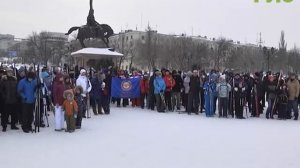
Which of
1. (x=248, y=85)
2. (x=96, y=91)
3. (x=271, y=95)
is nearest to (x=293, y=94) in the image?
(x=271, y=95)

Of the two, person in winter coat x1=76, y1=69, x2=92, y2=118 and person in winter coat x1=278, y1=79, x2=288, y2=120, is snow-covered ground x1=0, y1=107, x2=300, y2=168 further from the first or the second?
person in winter coat x1=278, y1=79, x2=288, y2=120

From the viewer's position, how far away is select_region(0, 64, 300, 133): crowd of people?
1322 cm

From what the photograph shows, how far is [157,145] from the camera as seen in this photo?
11125 mm

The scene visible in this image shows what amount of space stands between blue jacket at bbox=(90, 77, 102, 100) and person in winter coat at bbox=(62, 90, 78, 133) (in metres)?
4.10

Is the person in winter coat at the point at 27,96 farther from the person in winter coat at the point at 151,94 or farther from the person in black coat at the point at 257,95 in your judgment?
the person in black coat at the point at 257,95

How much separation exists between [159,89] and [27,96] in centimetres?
761

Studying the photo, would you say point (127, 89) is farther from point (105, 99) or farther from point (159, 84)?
point (105, 99)

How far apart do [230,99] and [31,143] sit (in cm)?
954

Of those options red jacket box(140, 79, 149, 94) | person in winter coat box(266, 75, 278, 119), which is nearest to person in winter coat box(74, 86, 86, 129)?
red jacket box(140, 79, 149, 94)

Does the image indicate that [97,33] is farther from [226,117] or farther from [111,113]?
[226,117]

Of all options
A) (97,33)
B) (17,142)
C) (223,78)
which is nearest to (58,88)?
(17,142)

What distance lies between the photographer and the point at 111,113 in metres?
18.2

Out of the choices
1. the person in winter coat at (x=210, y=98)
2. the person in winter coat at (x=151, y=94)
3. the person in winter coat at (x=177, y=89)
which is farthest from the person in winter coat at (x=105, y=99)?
the person in winter coat at (x=210, y=98)

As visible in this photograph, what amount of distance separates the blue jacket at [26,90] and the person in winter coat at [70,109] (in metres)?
1.02
